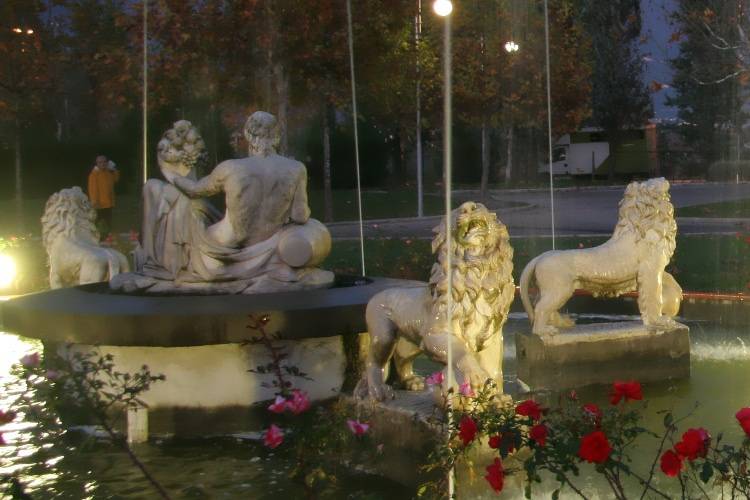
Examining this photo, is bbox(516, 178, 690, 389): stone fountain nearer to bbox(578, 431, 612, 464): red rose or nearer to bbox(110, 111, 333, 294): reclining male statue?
bbox(110, 111, 333, 294): reclining male statue

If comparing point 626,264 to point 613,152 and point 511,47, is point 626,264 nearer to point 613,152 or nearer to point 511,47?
point 511,47

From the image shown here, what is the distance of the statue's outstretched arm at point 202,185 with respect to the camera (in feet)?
25.0

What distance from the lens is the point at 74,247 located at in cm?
959

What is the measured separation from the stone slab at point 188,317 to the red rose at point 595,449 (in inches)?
119

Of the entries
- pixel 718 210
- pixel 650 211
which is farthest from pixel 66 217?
pixel 718 210

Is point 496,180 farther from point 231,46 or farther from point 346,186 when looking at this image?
point 231,46

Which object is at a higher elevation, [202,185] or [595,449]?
[202,185]

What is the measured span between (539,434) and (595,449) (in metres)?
0.30

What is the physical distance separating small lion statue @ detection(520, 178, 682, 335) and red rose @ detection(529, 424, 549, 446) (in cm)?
394

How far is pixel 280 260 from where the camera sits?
303 inches

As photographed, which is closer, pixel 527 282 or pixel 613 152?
pixel 527 282

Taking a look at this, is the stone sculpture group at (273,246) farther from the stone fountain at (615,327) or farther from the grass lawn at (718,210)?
the grass lawn at (718,210)

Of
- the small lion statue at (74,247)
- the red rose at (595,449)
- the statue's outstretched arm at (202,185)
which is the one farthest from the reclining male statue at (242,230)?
the red rose at (595,449)

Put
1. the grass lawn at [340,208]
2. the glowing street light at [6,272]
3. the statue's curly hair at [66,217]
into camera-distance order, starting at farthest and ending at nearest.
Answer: the grass lawn at [340,208], the glowing street light at [6,272], the statue's curly hair at [66,217]
